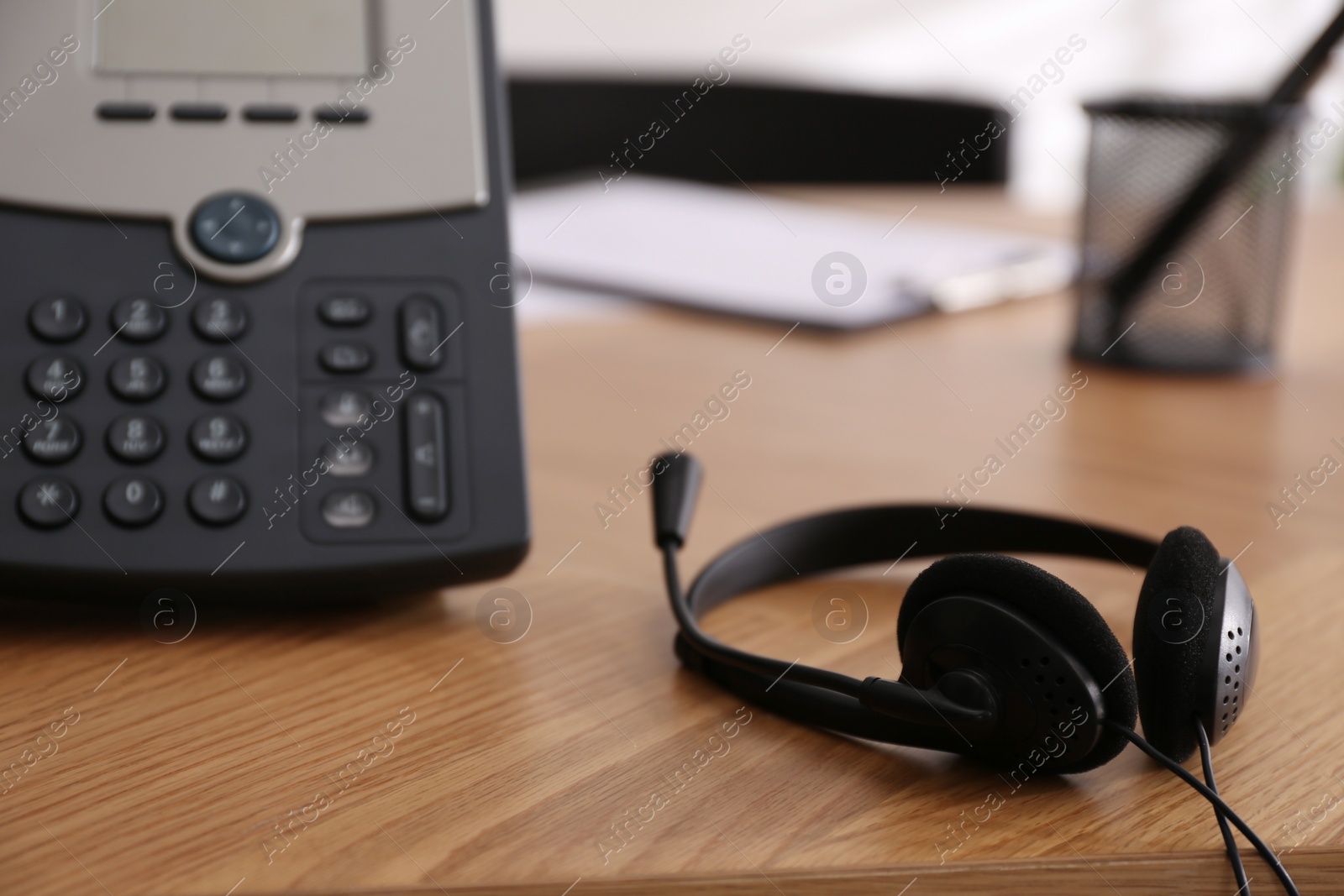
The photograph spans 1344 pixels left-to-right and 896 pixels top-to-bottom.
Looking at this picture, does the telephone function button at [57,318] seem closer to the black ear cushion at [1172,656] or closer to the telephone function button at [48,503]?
the telephone function button at [48,503]

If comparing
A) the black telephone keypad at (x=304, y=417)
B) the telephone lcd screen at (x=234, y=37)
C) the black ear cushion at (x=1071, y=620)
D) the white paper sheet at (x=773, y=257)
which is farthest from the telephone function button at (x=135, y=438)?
the white paper sheet at (x=773, y=257)

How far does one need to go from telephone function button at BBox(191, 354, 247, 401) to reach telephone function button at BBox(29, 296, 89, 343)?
35 millimetres

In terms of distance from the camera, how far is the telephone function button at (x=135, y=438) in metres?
0.35

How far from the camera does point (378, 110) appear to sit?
0.40m

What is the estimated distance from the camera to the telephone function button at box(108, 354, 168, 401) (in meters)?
0.36

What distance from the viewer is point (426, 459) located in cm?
37

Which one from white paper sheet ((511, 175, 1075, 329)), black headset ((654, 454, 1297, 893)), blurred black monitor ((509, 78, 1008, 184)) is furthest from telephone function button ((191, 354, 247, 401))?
blurred black monitor ((509, 78, 1008, 184))

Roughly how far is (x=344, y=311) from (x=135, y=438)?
0.07 meters

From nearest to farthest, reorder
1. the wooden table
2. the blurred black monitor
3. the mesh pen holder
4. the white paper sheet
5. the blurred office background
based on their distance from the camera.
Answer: the wooden table
the mesh pen holder
the white paper sheet
the blurred black monitor
the blurred office background

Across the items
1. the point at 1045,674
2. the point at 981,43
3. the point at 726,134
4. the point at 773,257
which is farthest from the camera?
the point at 981,43

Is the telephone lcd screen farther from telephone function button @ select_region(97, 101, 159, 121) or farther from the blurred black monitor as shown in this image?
the blurred black monitor

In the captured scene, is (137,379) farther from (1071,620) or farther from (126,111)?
(1071,620)

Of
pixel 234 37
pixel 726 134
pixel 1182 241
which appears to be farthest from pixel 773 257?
pixel 726 134

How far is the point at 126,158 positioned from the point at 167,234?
0.03 metres
